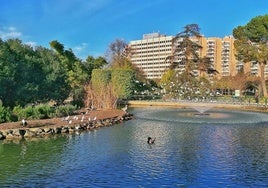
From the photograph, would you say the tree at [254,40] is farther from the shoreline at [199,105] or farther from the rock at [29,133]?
the rock at [29,133]

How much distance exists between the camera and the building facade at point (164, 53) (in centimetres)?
13775

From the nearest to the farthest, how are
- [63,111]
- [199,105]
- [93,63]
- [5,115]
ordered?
[5,115], [63,111], [199,105], [93,63]

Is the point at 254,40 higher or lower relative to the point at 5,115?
higher

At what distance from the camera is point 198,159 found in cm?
1702

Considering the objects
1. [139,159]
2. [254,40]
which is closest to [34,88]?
[139,159]

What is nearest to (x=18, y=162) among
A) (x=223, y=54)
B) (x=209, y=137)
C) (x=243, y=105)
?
(x=209, y=137)

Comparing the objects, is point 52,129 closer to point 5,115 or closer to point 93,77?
point 5,115

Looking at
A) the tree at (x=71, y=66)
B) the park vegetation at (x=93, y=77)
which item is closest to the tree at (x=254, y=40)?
the park vegetation at (x=93, y=77)

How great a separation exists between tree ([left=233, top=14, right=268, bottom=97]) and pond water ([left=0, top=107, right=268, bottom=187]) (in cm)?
3169

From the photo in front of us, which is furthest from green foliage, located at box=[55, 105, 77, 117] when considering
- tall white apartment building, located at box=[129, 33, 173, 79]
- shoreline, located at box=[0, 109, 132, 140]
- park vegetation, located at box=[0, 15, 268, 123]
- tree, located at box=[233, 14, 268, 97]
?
tall white apartment building, located at box=[129, 33, 173, 79]

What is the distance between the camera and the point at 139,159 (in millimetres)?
16875

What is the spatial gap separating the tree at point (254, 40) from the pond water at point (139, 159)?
3169cm

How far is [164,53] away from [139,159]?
136 metres

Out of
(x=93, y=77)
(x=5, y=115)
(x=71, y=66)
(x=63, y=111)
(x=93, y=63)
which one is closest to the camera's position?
(x=5, y=115)
